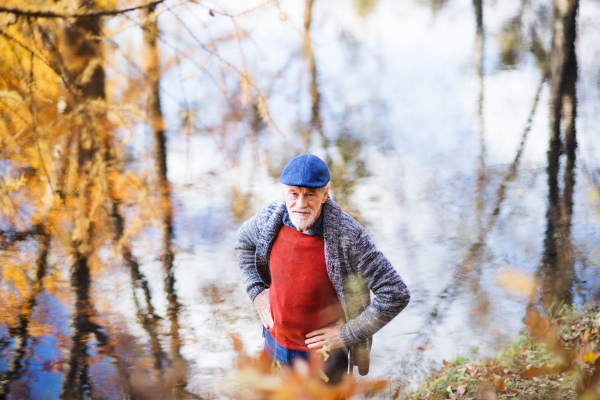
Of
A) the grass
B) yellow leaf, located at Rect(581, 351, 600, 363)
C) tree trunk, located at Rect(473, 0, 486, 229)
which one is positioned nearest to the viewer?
yellow leaf, located at Rect(581, 351, 600, 363)

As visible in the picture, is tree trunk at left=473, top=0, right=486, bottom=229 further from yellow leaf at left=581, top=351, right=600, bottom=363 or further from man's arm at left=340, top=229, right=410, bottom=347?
man's arm at left=340, top=229, right=410, bottom=347

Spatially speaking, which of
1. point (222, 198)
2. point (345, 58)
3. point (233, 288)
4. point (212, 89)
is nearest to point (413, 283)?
point (233, 288)

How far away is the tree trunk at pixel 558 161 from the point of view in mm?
4965

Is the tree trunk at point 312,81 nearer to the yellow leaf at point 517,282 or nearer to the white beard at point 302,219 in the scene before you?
the yellow leaf at point 517,282

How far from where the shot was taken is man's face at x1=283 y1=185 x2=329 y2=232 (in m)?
1.87

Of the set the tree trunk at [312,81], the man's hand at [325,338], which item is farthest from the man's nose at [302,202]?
the tree trunk at [312,81]

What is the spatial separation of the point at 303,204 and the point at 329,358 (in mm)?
758

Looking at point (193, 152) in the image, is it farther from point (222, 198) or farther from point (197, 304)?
point (197, 304)

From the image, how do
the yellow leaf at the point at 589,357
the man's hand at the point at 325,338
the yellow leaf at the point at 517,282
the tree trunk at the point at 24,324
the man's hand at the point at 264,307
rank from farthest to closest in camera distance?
1. the yellow leaf at the point at 517,282
2. the tree trunk at the point at 24,324
3. the man's hand at the point at 264,307
4. the man's hand at the point at 325,338
5. the yellow leaf at the point at 589,357

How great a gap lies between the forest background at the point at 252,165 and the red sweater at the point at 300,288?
52.8 inches

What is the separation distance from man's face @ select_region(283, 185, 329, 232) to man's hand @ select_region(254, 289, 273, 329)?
1.66 ft

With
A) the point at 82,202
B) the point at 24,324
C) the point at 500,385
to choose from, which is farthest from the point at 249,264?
the point at 82,202

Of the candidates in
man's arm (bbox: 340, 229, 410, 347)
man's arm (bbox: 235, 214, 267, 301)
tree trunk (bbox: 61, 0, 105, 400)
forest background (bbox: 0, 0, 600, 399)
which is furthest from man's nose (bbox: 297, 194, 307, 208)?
tree trunk (bbox: 61, 0, 105, 400)

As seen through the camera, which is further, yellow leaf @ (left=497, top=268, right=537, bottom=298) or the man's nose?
yellow leaf @ (left=497, top=268, right=537, bottom=298)
